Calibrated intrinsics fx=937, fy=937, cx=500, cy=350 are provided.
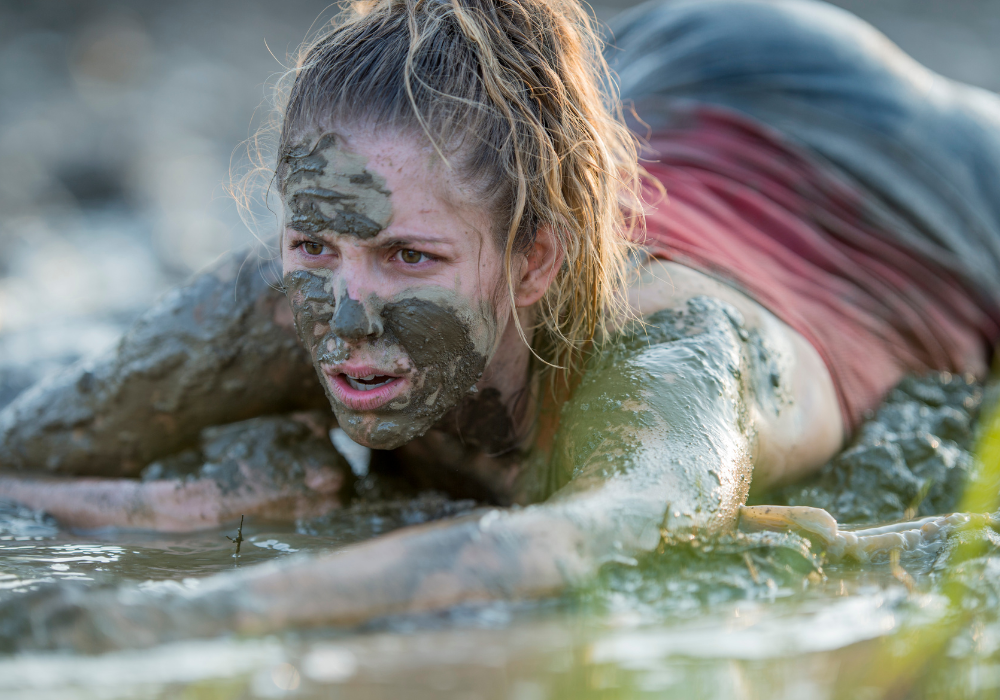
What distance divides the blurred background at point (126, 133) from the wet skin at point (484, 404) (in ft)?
1.45

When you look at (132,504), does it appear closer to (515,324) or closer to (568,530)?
(515,324)

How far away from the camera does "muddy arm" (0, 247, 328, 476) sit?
8.40 feet

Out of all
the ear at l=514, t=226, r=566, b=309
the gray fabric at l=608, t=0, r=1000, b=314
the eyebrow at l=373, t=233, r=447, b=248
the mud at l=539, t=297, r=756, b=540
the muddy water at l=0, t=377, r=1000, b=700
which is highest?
the gray fabric at l=608, t=0, r=1000, b=314

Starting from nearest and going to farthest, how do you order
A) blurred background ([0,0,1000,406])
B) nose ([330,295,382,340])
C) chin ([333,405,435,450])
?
nose ([330,295,382,340]), chin ([333,405,435,450]), blurred background ([0,0,1000,406])

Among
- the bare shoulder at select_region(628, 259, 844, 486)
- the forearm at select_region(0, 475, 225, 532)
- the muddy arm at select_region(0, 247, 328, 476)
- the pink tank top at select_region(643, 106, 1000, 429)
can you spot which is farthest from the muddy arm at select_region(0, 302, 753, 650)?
the forearm at select_region(0, 475, 225, 532)

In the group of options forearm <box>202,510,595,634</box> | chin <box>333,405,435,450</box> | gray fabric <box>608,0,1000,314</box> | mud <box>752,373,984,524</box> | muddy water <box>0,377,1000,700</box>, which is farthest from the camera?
gray fabric <box>608,0,1000,314</box>

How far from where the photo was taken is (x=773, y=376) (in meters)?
2.23

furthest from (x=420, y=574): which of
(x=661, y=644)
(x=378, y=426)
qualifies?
(x=378, y=426)

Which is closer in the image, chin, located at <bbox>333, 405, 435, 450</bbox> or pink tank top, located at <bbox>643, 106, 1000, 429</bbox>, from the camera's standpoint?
chin, located at <bbox>333, 405, 435, 450</bbox>

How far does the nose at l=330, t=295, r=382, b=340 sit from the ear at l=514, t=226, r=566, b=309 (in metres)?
0.36

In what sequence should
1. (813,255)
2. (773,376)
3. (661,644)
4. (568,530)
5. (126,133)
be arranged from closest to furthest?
(661,644) < (568,530) < (773,376) < (813,255) < (126,133)

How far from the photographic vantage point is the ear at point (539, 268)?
2045 millimetres

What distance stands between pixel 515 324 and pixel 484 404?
10.1 inches

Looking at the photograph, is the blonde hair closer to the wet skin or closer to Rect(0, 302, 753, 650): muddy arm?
the wet skin
